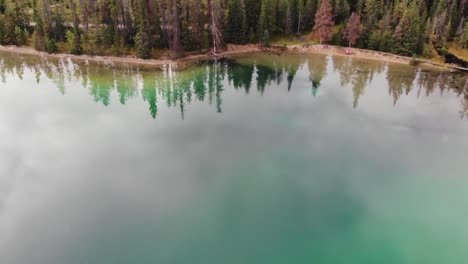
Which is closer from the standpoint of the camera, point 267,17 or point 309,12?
point 267,17

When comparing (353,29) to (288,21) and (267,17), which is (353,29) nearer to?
(288,21)

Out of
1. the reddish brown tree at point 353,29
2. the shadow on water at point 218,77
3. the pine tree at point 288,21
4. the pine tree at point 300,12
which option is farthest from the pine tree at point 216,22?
the reddish brown tree at point 353,29

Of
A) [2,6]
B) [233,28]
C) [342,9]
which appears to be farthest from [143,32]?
[342,9]

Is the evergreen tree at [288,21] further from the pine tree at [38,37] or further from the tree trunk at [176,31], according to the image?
the pine tree at [38,37]

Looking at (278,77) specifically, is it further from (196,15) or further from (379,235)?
(379,235)

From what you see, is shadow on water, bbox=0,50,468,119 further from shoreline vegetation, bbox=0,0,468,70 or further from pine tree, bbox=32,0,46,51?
shoreline vegetation, bbox=0,0,468,70
